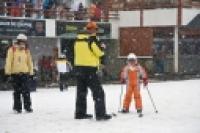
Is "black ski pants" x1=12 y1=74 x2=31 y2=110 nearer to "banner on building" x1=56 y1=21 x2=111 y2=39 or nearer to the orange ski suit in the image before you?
the orange ski suit

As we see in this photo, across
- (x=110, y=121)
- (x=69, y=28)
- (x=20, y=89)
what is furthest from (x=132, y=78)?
(x=69, y=28)

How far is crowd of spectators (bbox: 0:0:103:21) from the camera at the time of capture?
28.3 metres

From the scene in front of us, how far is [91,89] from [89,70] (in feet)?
1.23

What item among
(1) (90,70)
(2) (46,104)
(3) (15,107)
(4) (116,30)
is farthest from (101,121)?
(4) (116,30)

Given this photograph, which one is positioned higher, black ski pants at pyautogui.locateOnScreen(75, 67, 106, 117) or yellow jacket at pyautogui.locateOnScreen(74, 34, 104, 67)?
yellow jacket at pyautogui.locateOnScreen(74, 34, 104, 67)

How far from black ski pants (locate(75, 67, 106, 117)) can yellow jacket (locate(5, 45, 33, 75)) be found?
6.69 feet

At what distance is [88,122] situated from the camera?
11891 mm

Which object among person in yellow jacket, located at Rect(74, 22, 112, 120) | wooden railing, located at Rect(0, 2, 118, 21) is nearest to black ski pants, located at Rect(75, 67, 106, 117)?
person in yellow jacket, located at Rect(74, 22, 112, 120)

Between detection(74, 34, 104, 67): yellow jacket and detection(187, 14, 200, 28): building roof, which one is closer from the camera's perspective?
detection(74, 34, 104, 67): yellow jacket

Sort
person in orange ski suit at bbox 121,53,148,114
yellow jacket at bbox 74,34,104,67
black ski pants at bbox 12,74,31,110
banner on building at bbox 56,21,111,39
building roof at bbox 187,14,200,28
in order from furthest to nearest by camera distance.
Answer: building roof at bbox 187,14,200,28
banner on building at bbox 56,21,111,39
black ski pants at bbox 12,74,31,110
person in orange ski suit at bbox 121,53,148,114
yellow jacket at bbox 74,34,104,67

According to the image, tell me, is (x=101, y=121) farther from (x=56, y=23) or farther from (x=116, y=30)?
(x=116, y=30)

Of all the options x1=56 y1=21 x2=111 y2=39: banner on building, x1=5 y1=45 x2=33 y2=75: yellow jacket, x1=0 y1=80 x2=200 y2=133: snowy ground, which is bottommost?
x1=0 y1=80 x2=200 y2=133: snowy ground

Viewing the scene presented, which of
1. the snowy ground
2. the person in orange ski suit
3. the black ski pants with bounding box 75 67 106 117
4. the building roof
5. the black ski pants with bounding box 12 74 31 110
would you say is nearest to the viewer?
the snowy ground

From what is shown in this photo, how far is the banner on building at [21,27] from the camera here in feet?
93.1
